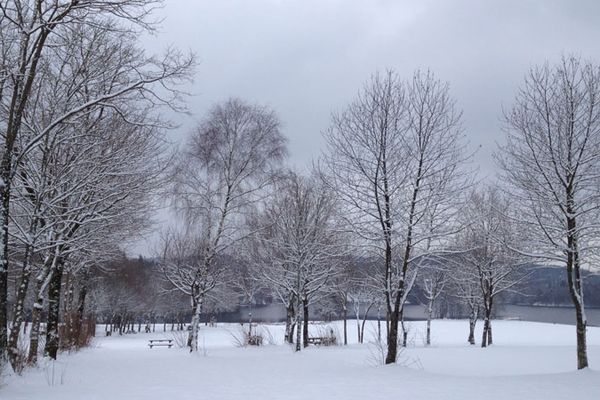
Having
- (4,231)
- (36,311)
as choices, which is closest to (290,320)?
(36,311)

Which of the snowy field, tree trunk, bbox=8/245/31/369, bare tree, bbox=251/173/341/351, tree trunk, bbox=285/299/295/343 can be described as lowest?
tree trunk, bbox=285/299/295/343

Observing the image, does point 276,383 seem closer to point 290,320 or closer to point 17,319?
point 17,319

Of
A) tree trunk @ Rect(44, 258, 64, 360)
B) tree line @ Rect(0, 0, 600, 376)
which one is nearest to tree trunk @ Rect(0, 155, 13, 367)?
tree line @ Rect(0, 0, 600, 376)

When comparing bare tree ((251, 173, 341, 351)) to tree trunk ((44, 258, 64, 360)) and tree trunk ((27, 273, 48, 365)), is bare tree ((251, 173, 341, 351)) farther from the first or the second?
tree trunk ((27, 273, 48, 365))

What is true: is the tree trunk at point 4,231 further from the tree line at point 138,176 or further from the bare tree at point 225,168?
the bare tree at point 225,168

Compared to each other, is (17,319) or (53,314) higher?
(17,319)

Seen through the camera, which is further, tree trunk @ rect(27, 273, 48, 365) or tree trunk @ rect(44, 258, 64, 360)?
tree trunk @ rect(44, 258, 64, 360)

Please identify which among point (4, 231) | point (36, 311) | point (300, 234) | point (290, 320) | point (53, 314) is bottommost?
point (290, 320)

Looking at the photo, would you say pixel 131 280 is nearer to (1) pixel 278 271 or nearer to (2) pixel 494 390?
(1) pixel 278 271

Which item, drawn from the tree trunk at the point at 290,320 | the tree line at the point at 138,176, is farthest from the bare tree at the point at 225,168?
the tree trunk at the point at 290,320

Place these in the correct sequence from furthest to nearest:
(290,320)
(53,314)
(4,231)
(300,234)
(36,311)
Answer: (290,320), (300,234), (53,314), (36,311), (4,231)

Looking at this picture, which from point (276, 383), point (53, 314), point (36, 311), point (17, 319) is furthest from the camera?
point (53, 314)

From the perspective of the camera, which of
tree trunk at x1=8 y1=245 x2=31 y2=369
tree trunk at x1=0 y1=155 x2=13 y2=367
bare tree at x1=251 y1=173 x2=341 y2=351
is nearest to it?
tree trunk at x1=0 y1=155 x2=13 y2=367

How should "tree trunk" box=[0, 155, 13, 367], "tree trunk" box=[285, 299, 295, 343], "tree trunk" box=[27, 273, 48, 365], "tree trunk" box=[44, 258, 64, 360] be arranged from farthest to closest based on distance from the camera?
"tree trunk" box=[285, 299, 295, 343] → "tree trunk" box=[44, 258, 64, 360] → "tree trunk" box=[27, 273, 48, 365] → "tree trunk" box=[0, 155, 13, 367]
